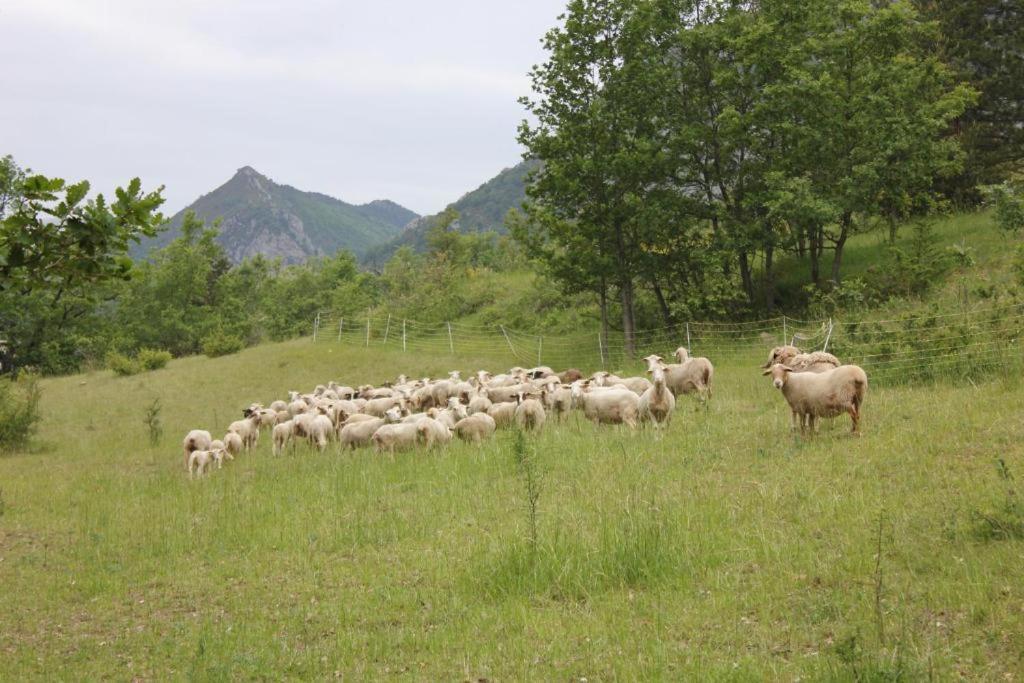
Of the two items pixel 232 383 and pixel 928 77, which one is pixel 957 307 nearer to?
pixel 928 77

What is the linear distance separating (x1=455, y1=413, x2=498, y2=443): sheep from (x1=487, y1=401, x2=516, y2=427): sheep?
965 mm

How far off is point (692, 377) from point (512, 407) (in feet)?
13.3

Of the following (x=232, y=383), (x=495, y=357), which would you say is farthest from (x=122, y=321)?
(x=495, y=357)

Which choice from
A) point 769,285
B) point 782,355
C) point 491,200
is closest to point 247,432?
point 782,355

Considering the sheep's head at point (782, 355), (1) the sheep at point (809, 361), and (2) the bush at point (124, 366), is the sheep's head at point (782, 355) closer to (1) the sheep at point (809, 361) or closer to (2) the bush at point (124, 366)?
(1) the sheep at point (809, 361)

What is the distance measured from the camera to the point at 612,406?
48.0 ft

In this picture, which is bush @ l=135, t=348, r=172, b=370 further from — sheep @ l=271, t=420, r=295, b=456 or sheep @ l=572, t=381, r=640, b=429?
sheep @ l=572, t=381, r=640, b=429

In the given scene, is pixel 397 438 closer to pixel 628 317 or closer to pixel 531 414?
pixel 531 414

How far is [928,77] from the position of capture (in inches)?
1081

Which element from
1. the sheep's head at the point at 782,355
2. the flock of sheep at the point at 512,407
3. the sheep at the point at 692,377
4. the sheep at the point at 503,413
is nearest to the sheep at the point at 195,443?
the flock of sheep at the point at 512,407

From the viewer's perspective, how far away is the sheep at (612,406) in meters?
14.5

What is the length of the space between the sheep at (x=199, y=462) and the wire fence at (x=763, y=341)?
43.5 feet

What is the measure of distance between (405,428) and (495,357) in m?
16.1

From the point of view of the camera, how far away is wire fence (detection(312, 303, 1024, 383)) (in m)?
15.5
